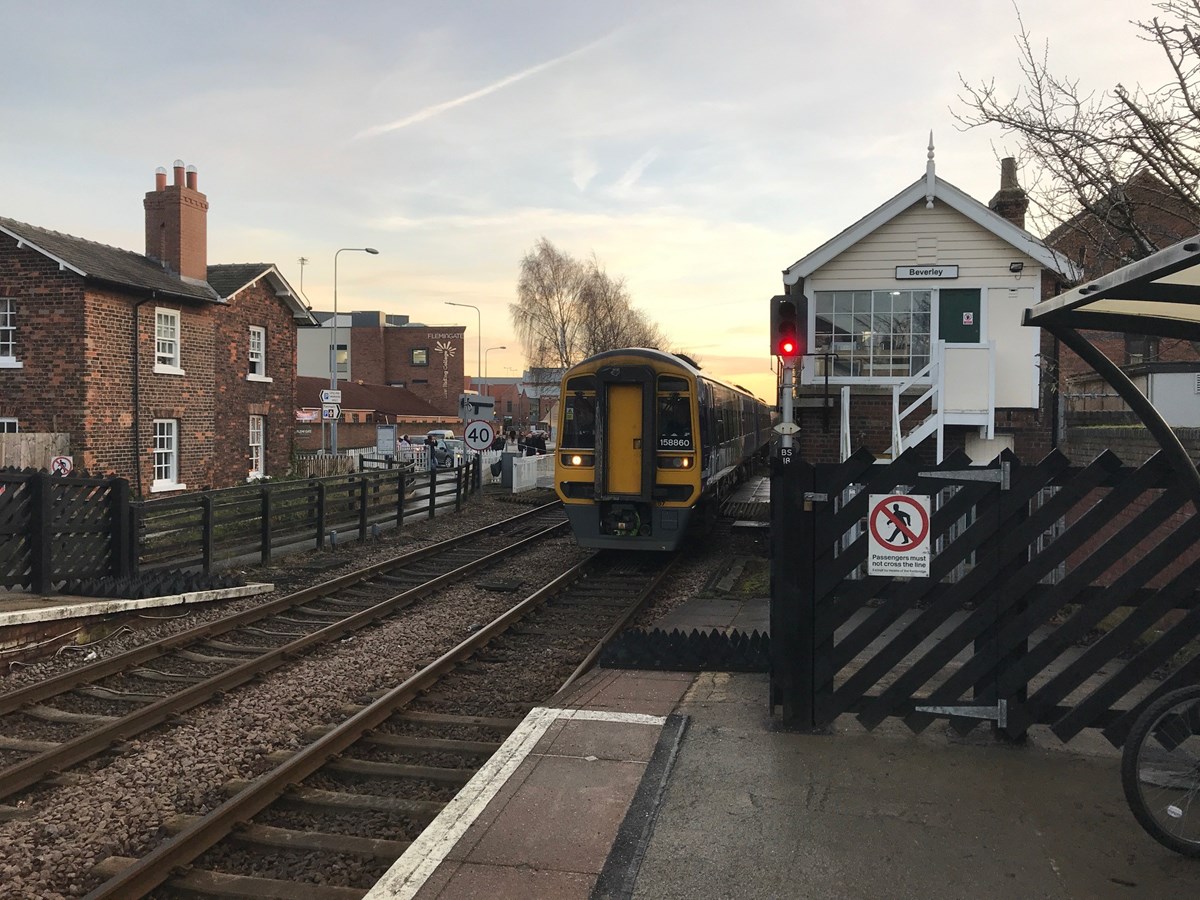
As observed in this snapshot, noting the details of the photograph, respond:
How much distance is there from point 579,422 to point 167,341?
12883 millimetres

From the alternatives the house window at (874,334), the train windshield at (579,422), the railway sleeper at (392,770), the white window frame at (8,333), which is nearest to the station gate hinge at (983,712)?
the railway sleeper at (392,770)

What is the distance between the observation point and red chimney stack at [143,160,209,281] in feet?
74.5

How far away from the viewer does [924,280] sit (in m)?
15.1

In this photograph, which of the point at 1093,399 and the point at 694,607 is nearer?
the point at 694,607

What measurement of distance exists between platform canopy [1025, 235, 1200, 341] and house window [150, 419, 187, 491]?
20.7 meters

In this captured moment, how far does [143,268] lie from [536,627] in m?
17.4

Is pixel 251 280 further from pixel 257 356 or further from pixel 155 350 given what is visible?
pixel 155 350

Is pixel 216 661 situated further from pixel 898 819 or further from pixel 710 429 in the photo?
pixel 710 429

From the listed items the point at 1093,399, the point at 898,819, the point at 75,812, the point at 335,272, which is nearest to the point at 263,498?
the point at 75,812

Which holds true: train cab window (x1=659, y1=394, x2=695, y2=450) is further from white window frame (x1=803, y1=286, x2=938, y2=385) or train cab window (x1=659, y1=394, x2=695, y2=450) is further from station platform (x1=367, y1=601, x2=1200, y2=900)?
station platform (x1=367, y1=601, x2=1200, y2=900)

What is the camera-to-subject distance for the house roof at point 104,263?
1850 cm

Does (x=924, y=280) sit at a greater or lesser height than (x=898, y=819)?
greater

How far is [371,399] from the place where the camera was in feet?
186

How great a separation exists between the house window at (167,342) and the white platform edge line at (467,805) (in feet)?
60.8
